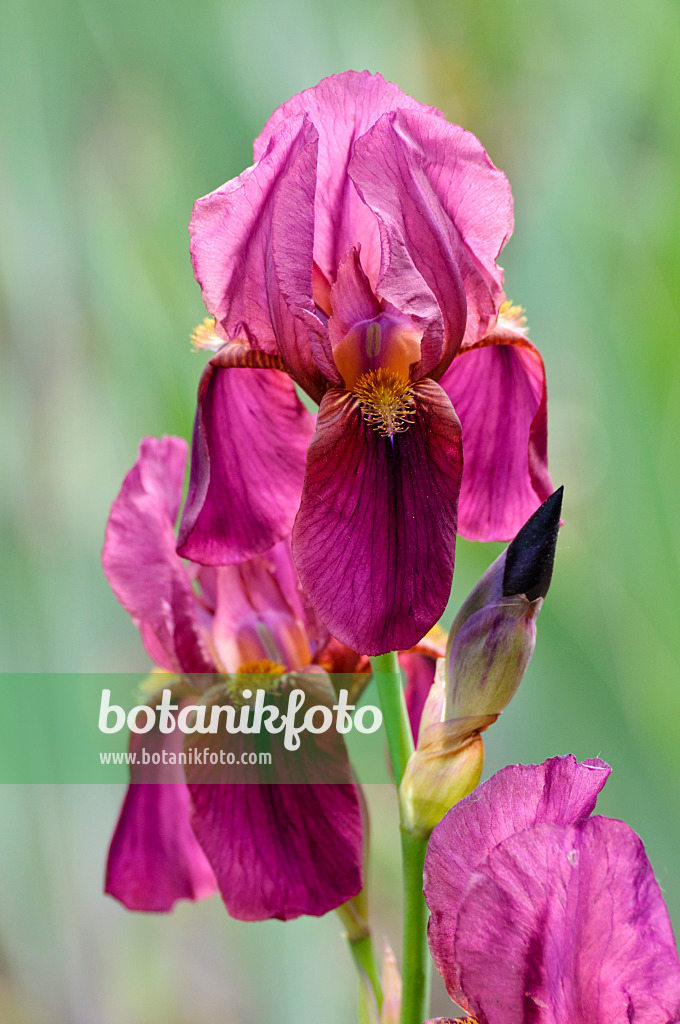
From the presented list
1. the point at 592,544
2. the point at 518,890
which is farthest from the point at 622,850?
the point at 592,544

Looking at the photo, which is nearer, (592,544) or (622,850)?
(622,850)

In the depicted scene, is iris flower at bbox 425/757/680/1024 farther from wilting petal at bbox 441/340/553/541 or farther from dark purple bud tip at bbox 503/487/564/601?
wilting petal at bbox 441/340/553/541

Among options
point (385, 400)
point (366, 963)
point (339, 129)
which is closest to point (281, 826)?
point (366, 963)

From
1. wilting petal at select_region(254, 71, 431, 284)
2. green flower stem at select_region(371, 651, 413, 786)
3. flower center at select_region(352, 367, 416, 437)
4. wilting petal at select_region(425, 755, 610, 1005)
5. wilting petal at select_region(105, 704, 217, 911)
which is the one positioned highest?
wilting petal at select_region(254, 71, 431, 284)

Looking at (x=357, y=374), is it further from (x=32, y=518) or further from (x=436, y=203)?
(x=32, y=518)

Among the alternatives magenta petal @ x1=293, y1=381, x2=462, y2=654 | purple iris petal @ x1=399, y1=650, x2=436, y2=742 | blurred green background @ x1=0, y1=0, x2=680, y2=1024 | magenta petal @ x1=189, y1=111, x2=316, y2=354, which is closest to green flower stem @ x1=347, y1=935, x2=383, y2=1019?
purple iris petal @ x1=399, y1=650, x2=436, y2=742

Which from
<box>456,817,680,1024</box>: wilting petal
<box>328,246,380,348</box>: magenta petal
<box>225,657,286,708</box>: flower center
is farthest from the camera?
<box>225,657,286,708</box>: flower center

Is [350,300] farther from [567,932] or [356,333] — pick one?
[567,932]
